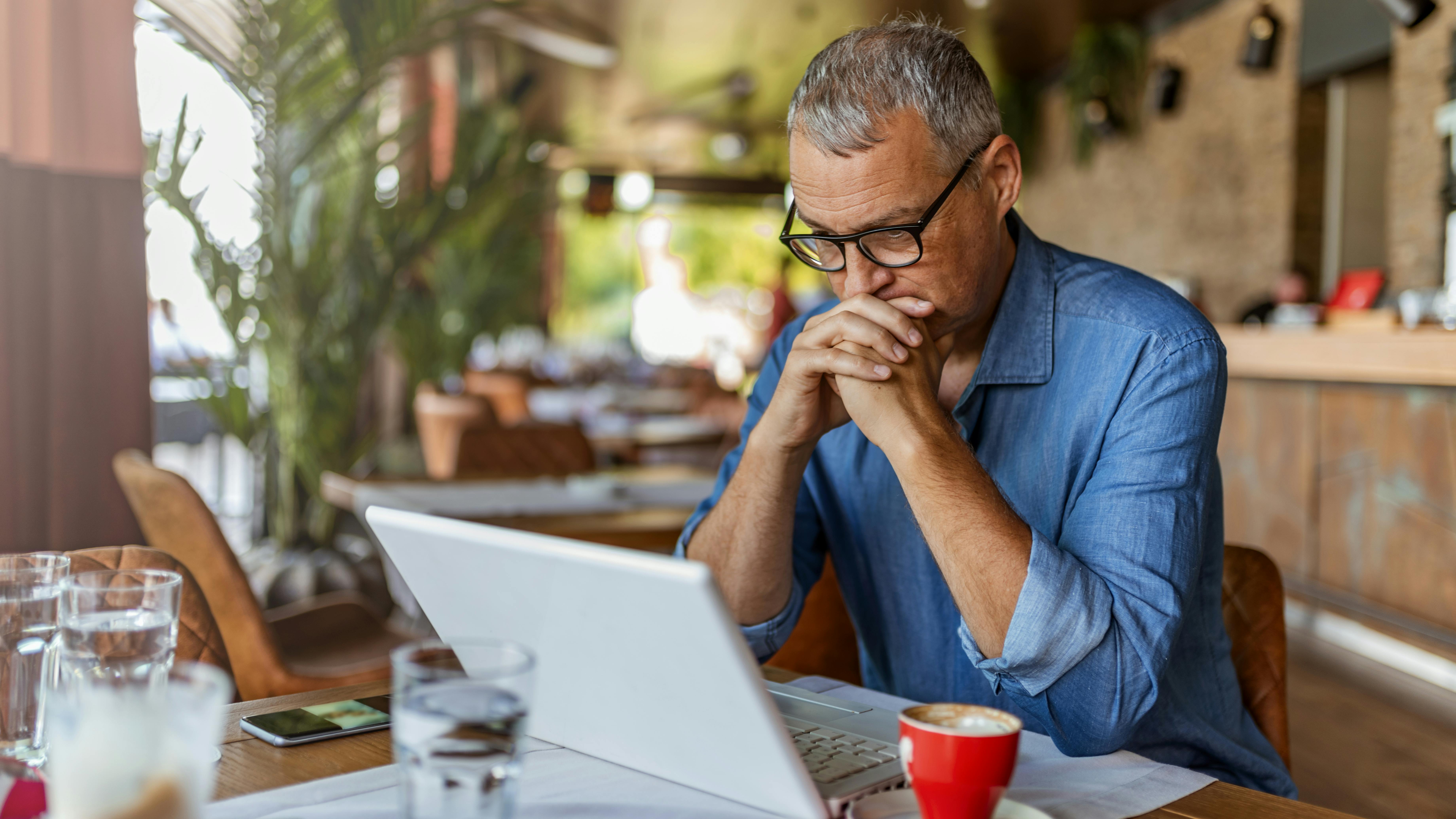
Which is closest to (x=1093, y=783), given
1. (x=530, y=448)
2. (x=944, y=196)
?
(x=944, y=196)

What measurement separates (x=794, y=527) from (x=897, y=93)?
514mm

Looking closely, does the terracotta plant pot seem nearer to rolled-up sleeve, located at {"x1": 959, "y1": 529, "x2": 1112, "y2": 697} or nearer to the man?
the man

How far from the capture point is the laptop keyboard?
32.4 inches

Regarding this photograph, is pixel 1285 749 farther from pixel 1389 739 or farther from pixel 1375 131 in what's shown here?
pixel 1375 131

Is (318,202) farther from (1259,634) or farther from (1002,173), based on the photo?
(1259,634)

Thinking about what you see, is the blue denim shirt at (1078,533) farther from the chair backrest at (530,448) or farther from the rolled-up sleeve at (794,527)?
the chair backrest at (530,448)

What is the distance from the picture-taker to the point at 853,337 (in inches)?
45.1

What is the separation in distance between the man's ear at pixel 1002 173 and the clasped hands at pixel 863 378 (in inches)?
6.4

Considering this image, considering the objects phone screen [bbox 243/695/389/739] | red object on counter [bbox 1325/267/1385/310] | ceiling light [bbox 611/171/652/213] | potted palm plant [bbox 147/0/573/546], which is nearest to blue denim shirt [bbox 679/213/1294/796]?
phone screen [bbox 243/695/389/739]

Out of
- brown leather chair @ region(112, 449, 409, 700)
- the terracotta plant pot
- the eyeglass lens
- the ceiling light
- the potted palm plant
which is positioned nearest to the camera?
the eyeglass lens

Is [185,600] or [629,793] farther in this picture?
[185,600]

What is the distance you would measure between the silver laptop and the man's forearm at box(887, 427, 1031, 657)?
150mm

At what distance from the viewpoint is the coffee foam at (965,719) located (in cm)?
73

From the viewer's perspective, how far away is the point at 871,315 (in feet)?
3.81
